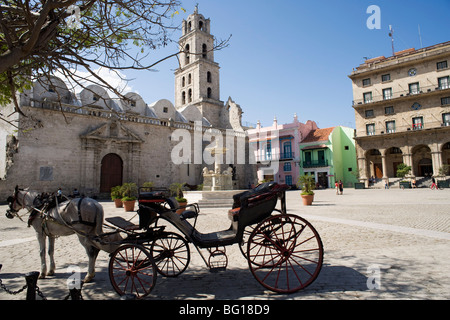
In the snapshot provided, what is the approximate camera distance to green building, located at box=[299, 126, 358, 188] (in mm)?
35156

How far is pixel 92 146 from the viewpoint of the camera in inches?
771

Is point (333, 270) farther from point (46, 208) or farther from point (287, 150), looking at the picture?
point (287, 150)

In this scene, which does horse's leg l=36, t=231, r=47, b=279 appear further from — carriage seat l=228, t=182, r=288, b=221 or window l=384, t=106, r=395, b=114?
window l=384, t=106, r=395, b=114

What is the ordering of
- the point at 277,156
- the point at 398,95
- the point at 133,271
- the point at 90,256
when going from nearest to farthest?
the point at 133,271
the point at 90,256
the point at 398,95
the point at 277,156

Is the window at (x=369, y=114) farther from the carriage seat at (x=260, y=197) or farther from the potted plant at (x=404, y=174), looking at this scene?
the carriage seat at (x=260, y=197)

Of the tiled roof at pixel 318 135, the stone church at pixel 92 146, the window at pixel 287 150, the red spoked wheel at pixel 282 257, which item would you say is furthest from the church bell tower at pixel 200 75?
the red spoked wheel at pixel 282 257

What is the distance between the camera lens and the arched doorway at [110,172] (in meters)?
20.5

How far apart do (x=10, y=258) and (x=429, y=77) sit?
131 feet

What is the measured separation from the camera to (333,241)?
594 cm

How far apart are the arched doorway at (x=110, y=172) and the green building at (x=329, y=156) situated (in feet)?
81.6

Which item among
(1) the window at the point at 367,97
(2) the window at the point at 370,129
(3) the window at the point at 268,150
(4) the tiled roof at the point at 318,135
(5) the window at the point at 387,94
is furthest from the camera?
(3) the window at the point at 268,150

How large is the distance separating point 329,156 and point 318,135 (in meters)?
3.94

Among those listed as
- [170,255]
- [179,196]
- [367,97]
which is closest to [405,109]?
[367,97]
